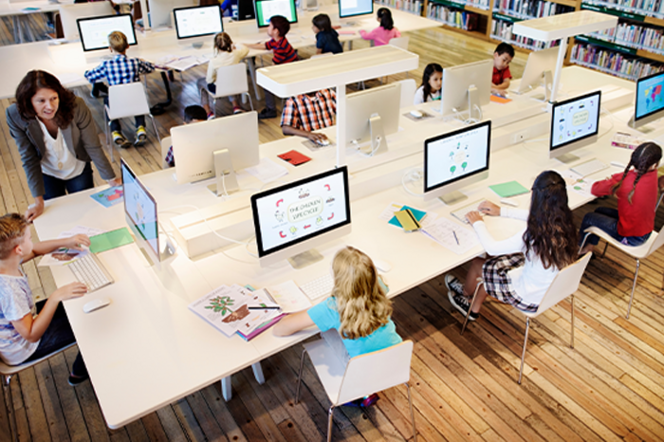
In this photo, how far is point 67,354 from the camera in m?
2.95

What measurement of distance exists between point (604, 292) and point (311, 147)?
2194 mm

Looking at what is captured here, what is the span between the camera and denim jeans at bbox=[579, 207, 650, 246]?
3.15 m

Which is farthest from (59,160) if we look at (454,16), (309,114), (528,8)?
(454,16)

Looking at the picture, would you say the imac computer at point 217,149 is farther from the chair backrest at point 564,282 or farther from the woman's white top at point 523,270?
the chair backrest at point 564,282

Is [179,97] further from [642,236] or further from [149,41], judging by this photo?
[642,236]

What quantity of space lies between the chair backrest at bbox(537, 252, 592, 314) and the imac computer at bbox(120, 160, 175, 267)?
6.16 ft

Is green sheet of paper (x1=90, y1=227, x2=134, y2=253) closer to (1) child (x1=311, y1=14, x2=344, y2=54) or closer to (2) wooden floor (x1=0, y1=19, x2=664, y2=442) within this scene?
(2) wooden floor (x1=0, y1=19, x2=664, y2=442)

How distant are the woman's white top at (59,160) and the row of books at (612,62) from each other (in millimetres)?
6549

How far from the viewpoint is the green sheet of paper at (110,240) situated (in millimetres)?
2725

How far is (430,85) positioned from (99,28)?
351 cm

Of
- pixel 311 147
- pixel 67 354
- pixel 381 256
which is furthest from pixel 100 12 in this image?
pixel 381 256

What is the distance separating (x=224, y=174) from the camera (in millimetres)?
3115

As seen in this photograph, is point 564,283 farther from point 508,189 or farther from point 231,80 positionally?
point 231,80

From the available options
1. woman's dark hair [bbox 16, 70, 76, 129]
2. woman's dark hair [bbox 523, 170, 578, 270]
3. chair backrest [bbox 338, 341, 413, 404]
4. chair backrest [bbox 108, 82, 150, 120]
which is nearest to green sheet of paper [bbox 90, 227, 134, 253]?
woman's dark hair [bbox 16, 70, 76, 129]
